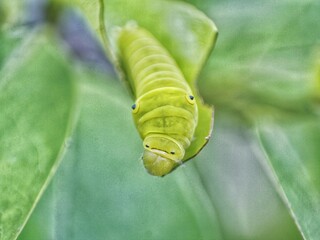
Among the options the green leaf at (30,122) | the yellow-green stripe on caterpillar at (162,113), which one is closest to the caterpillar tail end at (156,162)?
the yellow-green stripe on caterpillar at (162,113)

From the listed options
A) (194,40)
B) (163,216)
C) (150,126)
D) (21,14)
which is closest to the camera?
(150,126)

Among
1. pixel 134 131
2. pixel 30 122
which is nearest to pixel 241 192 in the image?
pixel 134 131

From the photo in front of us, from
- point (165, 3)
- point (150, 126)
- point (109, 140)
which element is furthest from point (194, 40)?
point (109, 140)

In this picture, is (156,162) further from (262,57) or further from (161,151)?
(262,57)

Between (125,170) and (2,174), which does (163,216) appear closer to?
(125,170)

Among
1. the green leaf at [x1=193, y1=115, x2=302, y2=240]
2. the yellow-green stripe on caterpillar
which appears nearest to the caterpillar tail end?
the yellow-green stripe on caterpillar

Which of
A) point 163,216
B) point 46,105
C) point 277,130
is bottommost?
point 163,216

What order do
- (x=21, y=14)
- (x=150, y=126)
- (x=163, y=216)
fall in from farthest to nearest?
(x=163, y=216) → (x=21, y=14) → (x=150, y=126)

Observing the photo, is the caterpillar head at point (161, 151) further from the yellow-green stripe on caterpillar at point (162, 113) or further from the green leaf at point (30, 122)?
the green leaf at point (30, 122)
